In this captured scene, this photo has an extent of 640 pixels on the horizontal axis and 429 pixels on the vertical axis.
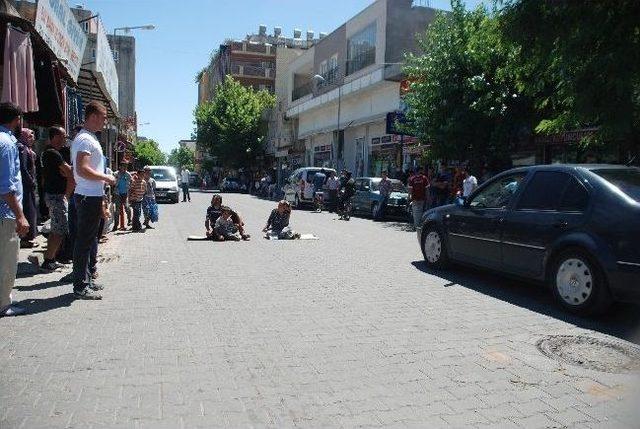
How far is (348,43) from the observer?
36.0 metres

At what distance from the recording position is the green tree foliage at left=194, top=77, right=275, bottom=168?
5325 cm

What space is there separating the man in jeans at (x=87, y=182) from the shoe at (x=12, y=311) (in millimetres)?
761

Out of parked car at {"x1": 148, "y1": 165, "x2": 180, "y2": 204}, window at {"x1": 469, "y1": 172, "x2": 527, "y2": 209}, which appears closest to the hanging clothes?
window at {"x1": 469, "y1": 172, "x2": 527, "y2": 209}

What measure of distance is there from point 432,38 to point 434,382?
16.9 metres

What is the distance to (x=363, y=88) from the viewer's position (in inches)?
1203

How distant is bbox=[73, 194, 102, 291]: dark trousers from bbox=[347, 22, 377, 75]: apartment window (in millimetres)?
27898

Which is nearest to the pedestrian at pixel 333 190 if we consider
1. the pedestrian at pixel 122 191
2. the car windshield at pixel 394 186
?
the car windshield at pixel 394 186

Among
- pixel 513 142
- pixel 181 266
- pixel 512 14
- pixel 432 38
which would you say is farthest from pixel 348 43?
pixel 181 266

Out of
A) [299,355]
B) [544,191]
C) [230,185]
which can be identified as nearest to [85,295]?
[299,355]

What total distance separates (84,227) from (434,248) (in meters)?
5.05

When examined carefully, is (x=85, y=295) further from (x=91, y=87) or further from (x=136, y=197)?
(x=91, y=87)

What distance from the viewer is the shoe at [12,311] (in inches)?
203

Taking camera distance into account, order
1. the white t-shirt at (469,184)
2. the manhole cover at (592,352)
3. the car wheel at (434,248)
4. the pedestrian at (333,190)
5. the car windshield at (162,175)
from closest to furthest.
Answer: the manhole cover at (592,352)
the car wheel at (434,248)
the white t-shirt at (469,184)
the pedestrian at (333,190)
the car windshield at (162,175)

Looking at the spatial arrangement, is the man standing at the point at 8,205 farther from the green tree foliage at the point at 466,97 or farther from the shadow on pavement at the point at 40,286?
the green tree foliage at the point at 466,97
